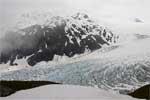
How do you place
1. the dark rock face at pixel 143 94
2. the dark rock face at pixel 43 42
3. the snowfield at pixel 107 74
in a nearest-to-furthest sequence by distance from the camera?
the dark rock face at pixel 143 94
the snowfield at pixel 107 74
the dark rock face at pixel 43 42

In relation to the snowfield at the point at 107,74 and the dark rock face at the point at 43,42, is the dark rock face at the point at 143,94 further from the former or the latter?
the dark rock face at the point at 43,42

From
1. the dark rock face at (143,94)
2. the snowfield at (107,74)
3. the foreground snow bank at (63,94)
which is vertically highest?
the foreground snow bank at (63,94)

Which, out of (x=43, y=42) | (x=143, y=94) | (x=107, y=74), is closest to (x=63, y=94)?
(x=143, y=94)

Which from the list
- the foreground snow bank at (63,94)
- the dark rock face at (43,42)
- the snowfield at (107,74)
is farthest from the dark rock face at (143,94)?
the dark rock face at (43,42)

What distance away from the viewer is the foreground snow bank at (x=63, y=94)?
803 cm

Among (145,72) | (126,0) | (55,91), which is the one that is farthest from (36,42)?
(55,91)

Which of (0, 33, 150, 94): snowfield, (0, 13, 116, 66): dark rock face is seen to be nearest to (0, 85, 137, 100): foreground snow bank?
(0, 33, 150, 94): snowfield

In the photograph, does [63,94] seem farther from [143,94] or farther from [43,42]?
[43,42]

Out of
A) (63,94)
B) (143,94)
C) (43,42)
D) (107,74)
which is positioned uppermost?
(43,42)

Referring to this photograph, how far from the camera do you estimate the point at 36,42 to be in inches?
1742

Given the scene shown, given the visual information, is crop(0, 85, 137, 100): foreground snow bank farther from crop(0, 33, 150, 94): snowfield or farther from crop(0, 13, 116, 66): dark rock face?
crop(0, 13, 116, 66): dark rock face

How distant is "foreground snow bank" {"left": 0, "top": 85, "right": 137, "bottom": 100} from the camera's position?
8031mm

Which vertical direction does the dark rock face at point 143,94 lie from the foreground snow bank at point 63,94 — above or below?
below

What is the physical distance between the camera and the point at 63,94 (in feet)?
27.0
